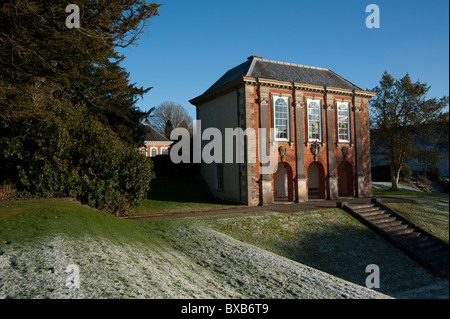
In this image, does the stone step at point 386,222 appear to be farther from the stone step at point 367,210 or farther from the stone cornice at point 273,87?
the stone cornice at point 273,87

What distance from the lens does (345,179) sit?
2814 centimetres

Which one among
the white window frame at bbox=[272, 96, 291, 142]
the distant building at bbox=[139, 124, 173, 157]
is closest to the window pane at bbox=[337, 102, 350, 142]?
the white window frame at bbox=[272, 96, 291, 142]

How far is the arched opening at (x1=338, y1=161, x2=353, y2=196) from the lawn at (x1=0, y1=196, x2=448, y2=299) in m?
10.1

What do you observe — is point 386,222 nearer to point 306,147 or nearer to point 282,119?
point 306,147

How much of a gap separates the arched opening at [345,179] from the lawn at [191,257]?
1013cm

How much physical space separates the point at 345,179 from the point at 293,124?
7.70 meters

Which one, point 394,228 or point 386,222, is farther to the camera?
point 386,222

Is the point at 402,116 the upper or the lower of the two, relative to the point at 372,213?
upper

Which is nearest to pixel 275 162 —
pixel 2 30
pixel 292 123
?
pixel 292 123

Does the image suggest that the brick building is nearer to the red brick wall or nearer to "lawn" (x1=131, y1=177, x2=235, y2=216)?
the red brick wall

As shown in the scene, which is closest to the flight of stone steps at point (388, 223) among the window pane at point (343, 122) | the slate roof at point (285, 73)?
the window pane at point (343, 122)

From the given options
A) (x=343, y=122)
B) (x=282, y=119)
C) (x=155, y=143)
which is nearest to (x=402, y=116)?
(x=343, y=122)

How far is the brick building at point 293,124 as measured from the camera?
879 inches

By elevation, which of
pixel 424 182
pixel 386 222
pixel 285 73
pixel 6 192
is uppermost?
pixel 285 73
